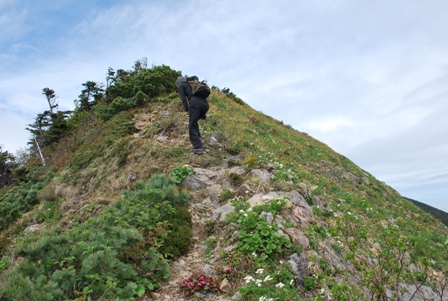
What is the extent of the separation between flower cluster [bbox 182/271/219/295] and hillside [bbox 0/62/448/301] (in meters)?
0.02

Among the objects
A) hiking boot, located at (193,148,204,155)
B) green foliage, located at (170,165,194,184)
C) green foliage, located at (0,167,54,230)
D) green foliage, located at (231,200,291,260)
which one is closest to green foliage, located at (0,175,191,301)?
green foliage, located at (231,200,291,260)

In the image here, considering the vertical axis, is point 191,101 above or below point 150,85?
below

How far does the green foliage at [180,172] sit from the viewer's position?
30.3 feet

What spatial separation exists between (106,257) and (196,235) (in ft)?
8.59

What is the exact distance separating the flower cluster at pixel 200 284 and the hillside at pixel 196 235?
0.02 m

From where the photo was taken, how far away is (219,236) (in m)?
6.71

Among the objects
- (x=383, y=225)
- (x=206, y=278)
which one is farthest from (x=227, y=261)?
(x=383, y=225)

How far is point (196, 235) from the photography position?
22.9ft

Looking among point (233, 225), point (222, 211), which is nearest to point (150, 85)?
point (222, 211)

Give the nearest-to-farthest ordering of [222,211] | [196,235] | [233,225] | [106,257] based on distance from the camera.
Answer: [106,257], [233,225], [196,235], [222,211]

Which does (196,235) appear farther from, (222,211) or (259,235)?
(259,235)

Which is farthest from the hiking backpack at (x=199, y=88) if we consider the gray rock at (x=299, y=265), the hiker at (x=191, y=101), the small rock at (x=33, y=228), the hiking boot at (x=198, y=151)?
the small rock at (x=33, y=228)

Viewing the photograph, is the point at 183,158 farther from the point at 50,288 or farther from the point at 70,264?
the point at 50,288

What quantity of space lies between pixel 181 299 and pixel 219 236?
1.87 m
